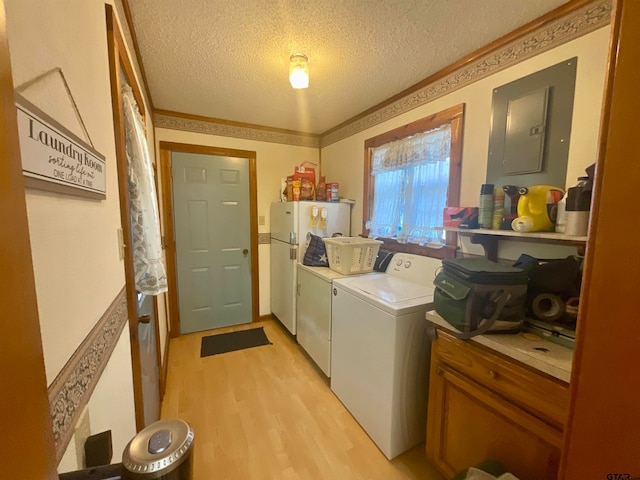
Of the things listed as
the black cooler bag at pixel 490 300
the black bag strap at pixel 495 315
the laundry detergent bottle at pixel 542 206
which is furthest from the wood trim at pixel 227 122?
the black bag strap at pixel 495 315

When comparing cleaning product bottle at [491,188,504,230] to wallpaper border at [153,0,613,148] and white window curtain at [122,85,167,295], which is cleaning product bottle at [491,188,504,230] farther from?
white window curtain at [122,85,167,295]

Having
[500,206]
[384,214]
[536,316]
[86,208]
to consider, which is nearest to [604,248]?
[536,316]

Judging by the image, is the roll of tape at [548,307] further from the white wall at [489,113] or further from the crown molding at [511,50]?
the crown molding at [511,50]

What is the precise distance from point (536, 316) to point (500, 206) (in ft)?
1.90

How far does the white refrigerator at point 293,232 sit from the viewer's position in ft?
8.56

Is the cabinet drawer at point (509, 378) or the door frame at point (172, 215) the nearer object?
the cabinet drawer at point (509, 378)

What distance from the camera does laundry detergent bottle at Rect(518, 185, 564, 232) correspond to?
48.6 inches

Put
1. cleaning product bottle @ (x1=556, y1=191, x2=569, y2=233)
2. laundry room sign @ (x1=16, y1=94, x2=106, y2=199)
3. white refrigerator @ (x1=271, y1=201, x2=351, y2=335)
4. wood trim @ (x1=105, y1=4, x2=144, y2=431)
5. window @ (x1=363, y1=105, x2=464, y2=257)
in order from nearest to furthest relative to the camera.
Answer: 1. laundry room sign @ (x1=16, y1=94, x2=106, y2=199)
2. wood trim @ (x1=105, y1=4, x2=144, y2=431)
3. cleaning product bottle @ (x1=556, y1=191, x2=569, y2=233)
4. window @ (x1=363, y1=105, x2=464, y2=257)
5. white refrigerator @ (x1=271, y1=201, x2=351, y2=335)

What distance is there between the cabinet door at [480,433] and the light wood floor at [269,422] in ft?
0.94

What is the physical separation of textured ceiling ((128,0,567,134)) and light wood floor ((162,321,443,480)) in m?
2.33

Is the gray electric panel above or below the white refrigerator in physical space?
above

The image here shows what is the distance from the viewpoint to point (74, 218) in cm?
63

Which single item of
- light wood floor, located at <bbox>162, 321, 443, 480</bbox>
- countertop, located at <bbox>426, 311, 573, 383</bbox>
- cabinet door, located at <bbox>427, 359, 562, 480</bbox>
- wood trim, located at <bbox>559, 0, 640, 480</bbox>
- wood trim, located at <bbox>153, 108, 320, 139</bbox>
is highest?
wood trim, located at <bbox>153, 108, 320, 139</bbox>

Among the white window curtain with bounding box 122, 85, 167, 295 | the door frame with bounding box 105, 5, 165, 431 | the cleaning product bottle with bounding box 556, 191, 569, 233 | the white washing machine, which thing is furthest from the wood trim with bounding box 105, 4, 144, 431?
the cleaning product bottle with bounding box 556, 191, 569, 233
